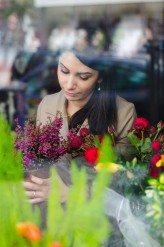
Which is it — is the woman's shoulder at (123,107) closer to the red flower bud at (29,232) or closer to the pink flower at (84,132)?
the pink flower at (84,132)

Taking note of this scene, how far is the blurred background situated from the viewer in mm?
5902

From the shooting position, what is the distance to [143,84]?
634 centimetres

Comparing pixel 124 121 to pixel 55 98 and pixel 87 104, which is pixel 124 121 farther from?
pixel 55 98

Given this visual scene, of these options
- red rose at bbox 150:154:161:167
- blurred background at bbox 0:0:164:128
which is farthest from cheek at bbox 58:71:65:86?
blurred background at bbox 0:0:164:128

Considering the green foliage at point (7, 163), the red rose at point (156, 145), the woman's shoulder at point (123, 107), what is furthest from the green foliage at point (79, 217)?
the woman's shoulder at point (123, 107)

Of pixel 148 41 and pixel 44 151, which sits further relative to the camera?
pixel 148 41

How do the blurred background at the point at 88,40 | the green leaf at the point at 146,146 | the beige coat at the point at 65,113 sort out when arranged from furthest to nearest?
the blurred background at the point at 88,40 → the beige coat at the point at 65,113 → the green leaf at the point at 146,146

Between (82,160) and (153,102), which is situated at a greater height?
(82,160)

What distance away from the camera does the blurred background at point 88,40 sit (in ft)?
19.4

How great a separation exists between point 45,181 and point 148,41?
13.9 feet

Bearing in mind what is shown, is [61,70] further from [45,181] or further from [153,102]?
[153,102]

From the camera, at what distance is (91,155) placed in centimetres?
211

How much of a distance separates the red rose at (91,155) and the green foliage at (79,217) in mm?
572

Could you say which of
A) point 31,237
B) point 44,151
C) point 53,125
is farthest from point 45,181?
point 31,237
